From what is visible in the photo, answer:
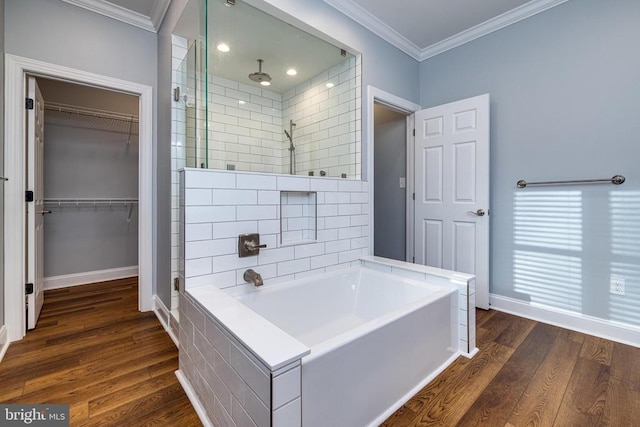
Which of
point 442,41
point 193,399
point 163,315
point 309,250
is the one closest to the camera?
point 193,399

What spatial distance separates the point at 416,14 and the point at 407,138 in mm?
1129

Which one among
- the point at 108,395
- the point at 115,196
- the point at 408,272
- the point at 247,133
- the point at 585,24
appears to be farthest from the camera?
the point at 115,196

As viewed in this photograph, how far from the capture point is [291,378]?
3.05 ft

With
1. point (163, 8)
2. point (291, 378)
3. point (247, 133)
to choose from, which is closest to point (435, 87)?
point (247, 133)

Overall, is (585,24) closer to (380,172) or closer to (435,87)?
(435,87)

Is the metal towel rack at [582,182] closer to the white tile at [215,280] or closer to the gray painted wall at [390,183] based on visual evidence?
the gray painted wall at [390,183]

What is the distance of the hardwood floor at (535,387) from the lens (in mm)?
1312

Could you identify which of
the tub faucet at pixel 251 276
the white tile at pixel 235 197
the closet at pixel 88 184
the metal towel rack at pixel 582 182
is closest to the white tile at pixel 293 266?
the tub faucet at pixel 251 276

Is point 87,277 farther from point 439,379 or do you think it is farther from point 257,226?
point 439,379

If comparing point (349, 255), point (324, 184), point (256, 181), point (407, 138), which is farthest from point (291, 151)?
point (407, 138)

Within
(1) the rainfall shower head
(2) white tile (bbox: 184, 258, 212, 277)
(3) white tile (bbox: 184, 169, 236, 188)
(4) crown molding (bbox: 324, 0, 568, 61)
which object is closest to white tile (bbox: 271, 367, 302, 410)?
(2) white tile (bbox: 184, 258, 212, 277)

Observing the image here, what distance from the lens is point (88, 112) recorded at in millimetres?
3242

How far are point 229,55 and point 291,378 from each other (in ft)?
6.88

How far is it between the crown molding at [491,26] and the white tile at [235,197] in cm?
253
